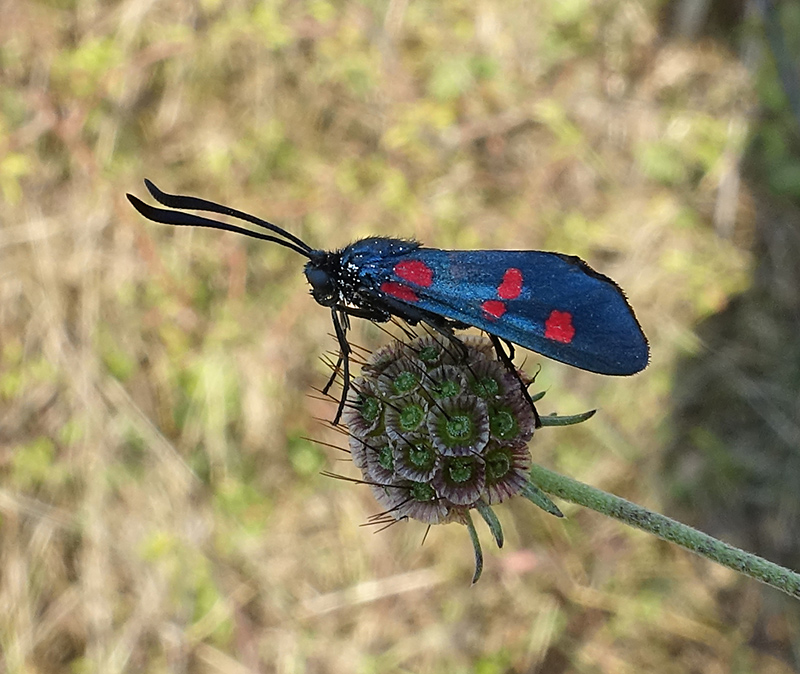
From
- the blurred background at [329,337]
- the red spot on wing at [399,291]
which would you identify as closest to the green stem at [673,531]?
the red spot on wing at [399,291]

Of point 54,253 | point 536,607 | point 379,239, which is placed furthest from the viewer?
point 54,253

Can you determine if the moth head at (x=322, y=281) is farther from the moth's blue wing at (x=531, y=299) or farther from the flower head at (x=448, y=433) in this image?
the flower head at (x=448, y=433)

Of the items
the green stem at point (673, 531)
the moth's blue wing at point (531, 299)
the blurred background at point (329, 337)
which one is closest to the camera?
the moth's blue wing at point (531, 299)

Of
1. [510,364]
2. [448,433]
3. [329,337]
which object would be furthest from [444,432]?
[329,337]

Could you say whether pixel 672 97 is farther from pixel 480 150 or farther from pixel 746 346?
pixel 746 346

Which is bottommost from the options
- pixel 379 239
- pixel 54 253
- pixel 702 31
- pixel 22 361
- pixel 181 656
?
pixel 181 656

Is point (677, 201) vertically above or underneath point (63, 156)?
above

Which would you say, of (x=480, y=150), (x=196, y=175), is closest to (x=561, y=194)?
(x=480, y=150)
